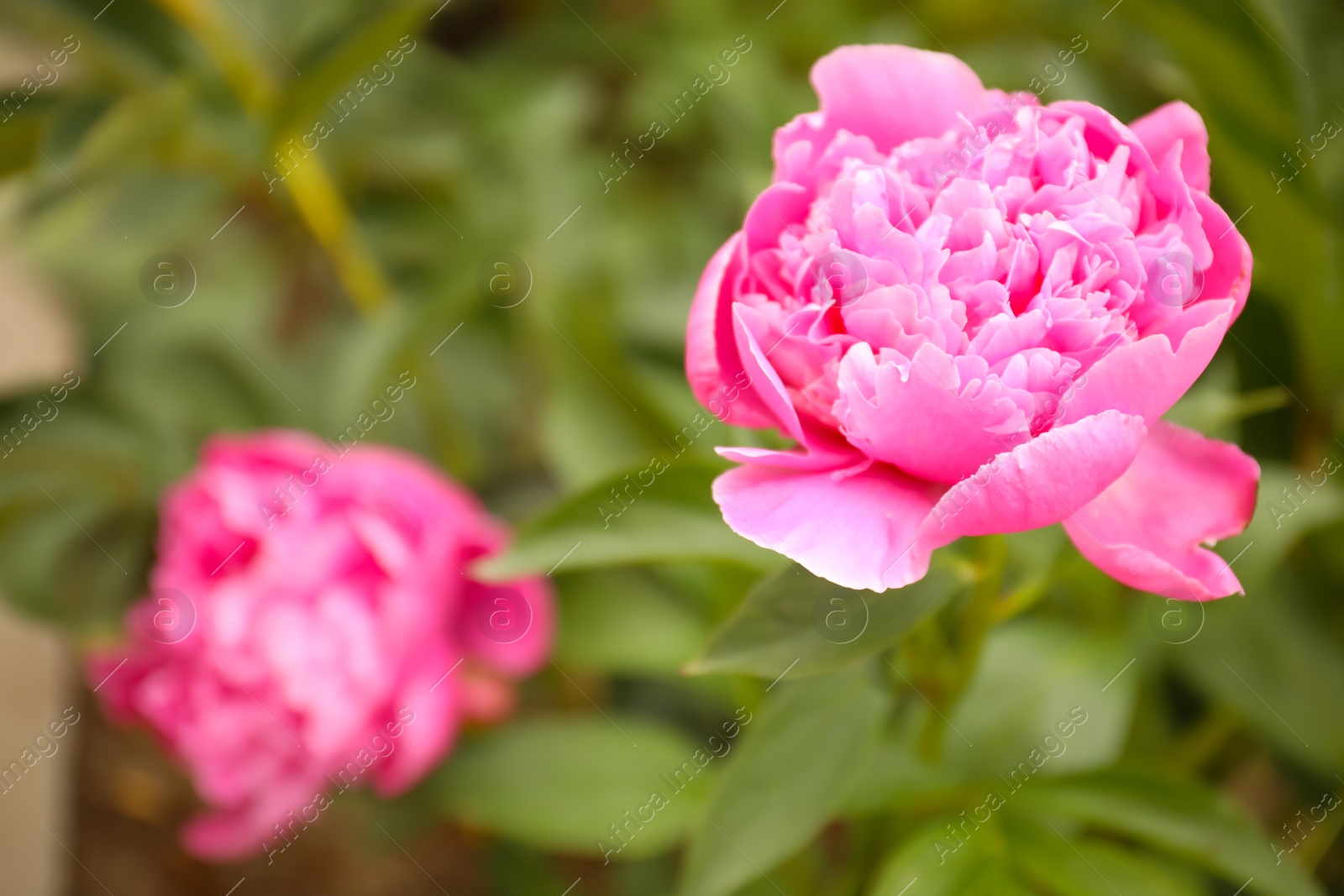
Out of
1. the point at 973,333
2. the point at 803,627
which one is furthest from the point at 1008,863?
the point at 973,333

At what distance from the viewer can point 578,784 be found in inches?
26.2

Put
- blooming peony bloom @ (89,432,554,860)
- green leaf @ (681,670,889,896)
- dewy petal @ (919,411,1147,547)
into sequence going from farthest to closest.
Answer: blooming peony bloom @ (89,432,554,860) → green leaf @ (681,670,889,896) → dewy petal @ (919,411,1147,547)

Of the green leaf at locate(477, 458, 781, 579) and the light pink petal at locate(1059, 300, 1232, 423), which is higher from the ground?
the light pink petal at locate(1059, 300, 1232, 423)

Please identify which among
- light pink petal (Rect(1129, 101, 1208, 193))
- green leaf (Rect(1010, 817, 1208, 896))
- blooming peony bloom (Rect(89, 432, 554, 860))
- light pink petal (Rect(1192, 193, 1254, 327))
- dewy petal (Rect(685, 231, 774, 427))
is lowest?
green leaf (Rect(1010, 817, 1208, 896))

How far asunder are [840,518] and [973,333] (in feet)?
0.25

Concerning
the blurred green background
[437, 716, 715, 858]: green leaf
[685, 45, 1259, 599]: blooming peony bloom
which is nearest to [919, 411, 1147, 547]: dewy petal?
[685, 45, 1259, 599]: blooming peony bloom

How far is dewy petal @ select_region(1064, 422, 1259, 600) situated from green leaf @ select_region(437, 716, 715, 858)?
38 centimetres

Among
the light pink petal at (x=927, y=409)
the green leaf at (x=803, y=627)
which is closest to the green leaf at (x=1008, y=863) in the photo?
the green leaf at (x=803, y=627)

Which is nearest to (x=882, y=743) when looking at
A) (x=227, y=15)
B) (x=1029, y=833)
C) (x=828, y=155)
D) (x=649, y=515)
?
(x=1029, y=833)

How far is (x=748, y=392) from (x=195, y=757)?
0.52 m

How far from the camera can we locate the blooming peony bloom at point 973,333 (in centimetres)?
31

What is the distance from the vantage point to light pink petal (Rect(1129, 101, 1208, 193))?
35 cm

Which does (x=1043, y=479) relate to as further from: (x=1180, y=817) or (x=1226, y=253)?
(x=1180, y=817)

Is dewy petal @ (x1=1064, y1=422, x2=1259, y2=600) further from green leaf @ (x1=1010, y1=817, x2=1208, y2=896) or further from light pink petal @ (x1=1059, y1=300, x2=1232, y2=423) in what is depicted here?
green leaf @ (x1=1010, y1=817, x2=1208, y2=896)
